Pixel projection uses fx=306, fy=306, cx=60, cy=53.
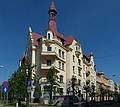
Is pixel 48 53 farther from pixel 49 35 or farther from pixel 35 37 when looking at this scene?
pixel 35 37

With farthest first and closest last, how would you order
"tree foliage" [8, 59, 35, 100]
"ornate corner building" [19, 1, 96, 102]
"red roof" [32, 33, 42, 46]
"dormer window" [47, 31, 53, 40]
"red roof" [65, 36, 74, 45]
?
"red roof" [65, 36, 74, 45], "red roof" [32, 33, 42, 46], "dormer window" [47, 31, 53, 40], "ornate corner building" [19, 1, 96, 102], "tree foliage" [8, 59, 35, 100]

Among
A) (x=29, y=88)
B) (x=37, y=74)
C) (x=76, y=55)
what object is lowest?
(x=29, y=88)

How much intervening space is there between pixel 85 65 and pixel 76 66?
→ 39.7 feet

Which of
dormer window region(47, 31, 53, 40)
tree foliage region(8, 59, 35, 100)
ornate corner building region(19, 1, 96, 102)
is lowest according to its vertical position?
tree foliage region(8, 59, 35, 100)

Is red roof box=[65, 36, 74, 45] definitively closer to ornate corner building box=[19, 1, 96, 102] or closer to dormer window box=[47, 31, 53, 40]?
ornate corner building box=[19, 1, 96, 102]

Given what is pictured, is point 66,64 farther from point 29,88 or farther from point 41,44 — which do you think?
point 29,88

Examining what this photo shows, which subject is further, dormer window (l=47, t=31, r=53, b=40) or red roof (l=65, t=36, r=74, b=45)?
red roof (l=65, t=36, r=74, b=45)

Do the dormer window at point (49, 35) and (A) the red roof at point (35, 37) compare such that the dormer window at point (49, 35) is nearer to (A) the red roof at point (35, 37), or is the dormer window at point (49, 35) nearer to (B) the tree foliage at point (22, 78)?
(A) the red roof at point (35, 37)

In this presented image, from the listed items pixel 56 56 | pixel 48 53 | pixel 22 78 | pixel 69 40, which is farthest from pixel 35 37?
pixel 22 78

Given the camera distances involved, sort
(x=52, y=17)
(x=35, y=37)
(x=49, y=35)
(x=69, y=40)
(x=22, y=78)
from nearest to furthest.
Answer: (x=22, y=78) < (x=49, y=35) < (x=35, y=37) < (x=69, y=40) < (x=52, y=17)

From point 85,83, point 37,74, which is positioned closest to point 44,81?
point 37,74

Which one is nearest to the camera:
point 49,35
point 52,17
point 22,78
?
point 22,78

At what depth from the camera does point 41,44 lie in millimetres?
78250

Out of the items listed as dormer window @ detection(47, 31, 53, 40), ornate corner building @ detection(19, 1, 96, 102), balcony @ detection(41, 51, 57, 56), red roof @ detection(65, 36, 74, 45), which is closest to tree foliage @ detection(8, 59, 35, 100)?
ornate corner building @ detection(19, 1, 96, 102)
